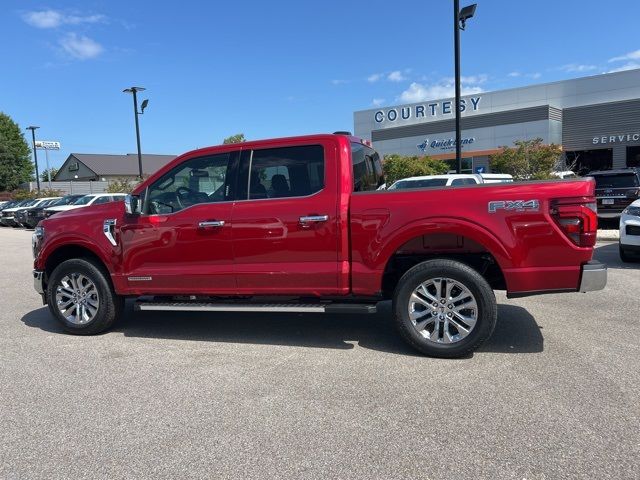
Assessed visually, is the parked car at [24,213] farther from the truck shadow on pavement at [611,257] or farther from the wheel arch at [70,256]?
the truck shadow on pavement at [611,257]

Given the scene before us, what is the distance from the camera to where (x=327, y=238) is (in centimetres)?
501

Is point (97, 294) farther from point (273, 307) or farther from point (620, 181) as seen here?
point (620, 181)

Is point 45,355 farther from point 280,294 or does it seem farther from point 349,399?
point 349,399

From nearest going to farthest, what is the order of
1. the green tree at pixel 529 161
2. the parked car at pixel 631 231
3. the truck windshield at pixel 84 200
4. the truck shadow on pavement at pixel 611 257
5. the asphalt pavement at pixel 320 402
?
the asphalt pavement at pixel 320 402, the parked car at pixel 631 231, the truck shadow on pavement at pixel 611 257, the green tree at pixel 529 161, the truck windshield at pixel 84 200

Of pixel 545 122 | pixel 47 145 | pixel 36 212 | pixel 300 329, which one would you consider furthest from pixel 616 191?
pixel 47 145

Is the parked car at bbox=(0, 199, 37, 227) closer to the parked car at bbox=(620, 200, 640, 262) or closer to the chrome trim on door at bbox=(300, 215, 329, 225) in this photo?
the chrome trim on door at bbox=(300, 215, 329, 225)

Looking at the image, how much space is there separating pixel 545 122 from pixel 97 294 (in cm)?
3248

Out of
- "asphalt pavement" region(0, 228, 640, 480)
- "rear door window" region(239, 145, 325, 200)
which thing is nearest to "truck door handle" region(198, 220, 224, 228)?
"rear door window" region(239, 145, 325, 200)

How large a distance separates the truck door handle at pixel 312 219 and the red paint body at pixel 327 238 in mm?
44

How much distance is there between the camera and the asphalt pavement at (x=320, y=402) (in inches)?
122

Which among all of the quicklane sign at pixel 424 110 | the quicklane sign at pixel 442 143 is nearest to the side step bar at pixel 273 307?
the quicklane sign at pixel 442 143

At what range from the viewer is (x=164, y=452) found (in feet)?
10.8

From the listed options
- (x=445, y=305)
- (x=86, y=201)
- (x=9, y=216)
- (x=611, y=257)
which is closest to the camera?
(x=445, y=305)

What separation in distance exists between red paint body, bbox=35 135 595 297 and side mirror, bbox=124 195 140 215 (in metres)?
0.09
